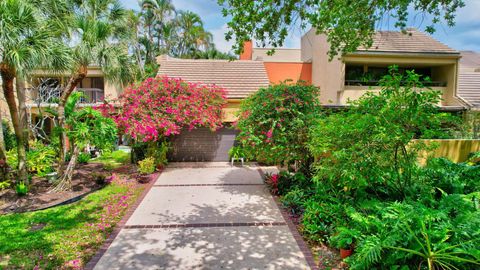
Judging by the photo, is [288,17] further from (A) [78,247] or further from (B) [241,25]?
(A) [78,247]

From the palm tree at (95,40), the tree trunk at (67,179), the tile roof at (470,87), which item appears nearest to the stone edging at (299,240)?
the tree trunk at (67,179)

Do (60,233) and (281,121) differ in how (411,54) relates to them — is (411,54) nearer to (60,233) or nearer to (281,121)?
(281,121)

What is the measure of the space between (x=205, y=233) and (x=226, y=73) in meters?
12.0

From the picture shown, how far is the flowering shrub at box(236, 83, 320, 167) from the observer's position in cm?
843

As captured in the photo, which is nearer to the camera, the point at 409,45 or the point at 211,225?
the point at 211,225

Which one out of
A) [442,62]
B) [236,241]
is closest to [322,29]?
[236,241]

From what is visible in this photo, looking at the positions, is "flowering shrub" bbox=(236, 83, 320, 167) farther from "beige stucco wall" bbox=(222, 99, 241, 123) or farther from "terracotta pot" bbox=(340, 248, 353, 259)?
"beige stucco wall" bbox=(222, 99, 241, 123)

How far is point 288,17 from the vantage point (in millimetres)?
6895

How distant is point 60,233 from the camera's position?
5.89m

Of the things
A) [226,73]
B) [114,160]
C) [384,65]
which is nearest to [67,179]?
[114,160]

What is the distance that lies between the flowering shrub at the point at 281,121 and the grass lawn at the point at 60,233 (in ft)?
13.9

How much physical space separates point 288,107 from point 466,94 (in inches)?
578

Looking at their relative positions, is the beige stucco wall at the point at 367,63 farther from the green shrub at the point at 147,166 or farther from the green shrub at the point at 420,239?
the green shrub at the point at 420,239

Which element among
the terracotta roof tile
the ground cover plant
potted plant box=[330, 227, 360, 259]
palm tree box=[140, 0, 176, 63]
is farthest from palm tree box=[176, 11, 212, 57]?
potted plant box=[330, 227, 360, 259]
